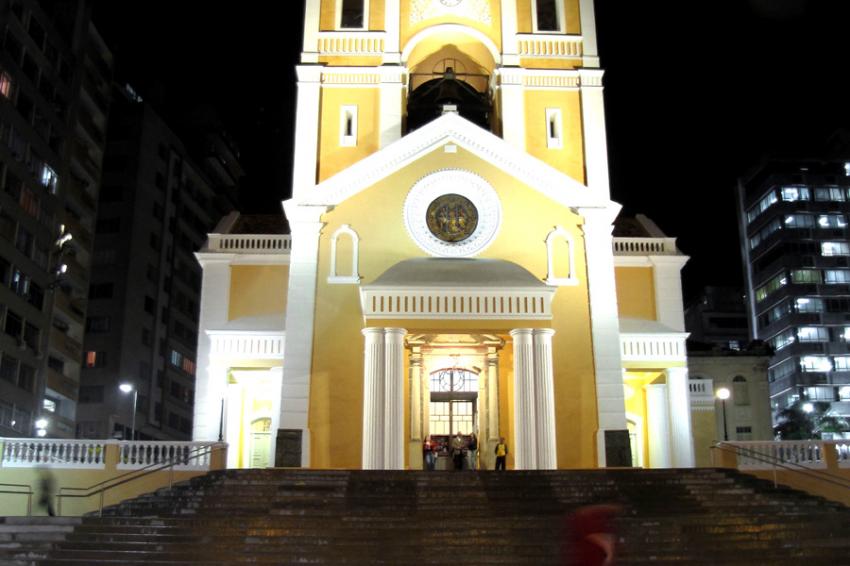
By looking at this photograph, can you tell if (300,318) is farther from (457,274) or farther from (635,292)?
(635,292)

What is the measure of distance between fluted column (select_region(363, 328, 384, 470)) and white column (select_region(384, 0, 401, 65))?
430 inches

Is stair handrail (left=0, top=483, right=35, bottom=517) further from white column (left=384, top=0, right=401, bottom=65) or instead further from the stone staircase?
white column (left=384, top=0, right=401, bottom=65)

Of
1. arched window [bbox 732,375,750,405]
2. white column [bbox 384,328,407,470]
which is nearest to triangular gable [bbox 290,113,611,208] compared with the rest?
white column [bbox 384,328,407,470]

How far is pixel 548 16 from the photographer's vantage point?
35.8m

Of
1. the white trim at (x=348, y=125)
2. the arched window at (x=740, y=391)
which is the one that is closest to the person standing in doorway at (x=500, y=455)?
the white trim at (x=348, y=125)

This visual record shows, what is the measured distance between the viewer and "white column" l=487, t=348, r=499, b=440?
30.8 meters

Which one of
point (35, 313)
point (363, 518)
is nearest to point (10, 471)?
point (363, 518)

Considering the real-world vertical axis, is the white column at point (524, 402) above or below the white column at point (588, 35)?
below

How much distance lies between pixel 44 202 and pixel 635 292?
34.2 metres

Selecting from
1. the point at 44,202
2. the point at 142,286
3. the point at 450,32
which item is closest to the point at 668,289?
the point at 450,32

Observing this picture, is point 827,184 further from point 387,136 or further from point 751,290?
point 387,136

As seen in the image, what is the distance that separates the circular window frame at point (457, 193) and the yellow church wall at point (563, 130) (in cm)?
310

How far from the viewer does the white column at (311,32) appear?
113 ft

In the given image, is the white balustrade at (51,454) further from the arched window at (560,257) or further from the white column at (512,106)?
the white column at (512,106)
